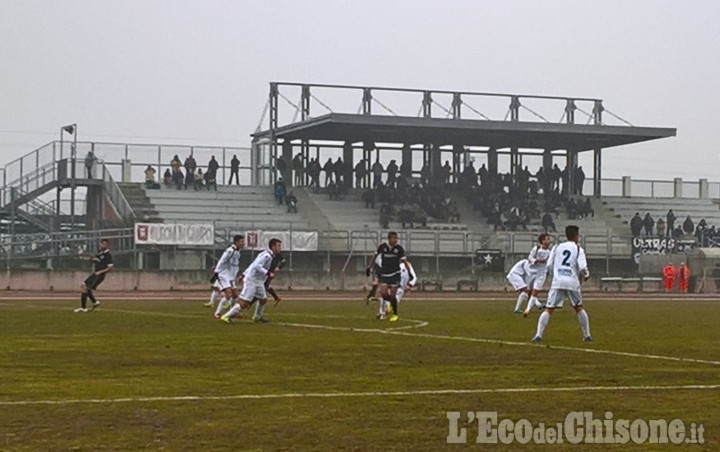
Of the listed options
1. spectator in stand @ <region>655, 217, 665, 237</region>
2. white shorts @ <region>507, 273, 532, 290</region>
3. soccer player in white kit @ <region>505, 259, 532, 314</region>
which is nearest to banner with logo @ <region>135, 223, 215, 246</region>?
soccer player in white kit @ <region>505, 259, 532, 314</region>

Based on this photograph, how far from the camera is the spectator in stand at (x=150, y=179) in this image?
228 feet

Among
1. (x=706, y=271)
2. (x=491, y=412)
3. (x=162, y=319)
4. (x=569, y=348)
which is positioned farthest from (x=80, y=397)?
(x=706, y=271)

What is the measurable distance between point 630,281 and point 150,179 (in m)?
23.8

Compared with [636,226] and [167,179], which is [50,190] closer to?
[167,179]

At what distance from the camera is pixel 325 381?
17.0m

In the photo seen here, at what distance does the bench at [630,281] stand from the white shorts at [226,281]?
33.8 meters

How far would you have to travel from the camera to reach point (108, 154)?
7012 centimetres

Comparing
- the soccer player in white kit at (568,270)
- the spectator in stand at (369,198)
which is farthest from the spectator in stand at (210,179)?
the soccer player in white kit at (568,270)

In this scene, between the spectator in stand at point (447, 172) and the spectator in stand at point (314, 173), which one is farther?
the spectator in stand at point (447, 172)

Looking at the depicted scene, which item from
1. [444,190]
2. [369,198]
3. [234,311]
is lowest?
[234,311]

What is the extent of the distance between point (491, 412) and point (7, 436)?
459 centimetres

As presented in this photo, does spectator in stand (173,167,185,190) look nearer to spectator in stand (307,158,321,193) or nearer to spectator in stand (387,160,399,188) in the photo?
spectator in stand (307,158,321,193)

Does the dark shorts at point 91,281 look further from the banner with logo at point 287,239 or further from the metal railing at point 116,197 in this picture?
the metal railing at point 116,197

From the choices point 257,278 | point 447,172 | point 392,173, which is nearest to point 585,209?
point 447,172
